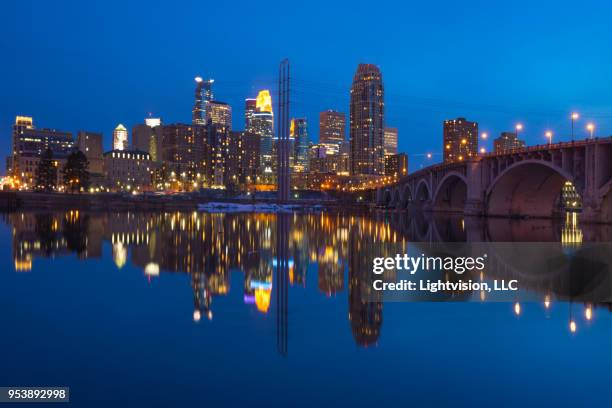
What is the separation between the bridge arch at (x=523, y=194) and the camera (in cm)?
7188

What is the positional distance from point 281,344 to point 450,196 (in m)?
92.6

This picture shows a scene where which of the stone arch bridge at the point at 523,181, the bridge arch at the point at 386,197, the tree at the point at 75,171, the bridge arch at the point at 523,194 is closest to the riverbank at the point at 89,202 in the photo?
the tree at the point at 75,171

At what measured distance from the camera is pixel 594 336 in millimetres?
11266

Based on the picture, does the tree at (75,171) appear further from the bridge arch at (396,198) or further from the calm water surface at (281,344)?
the calm water surface at (281,344)

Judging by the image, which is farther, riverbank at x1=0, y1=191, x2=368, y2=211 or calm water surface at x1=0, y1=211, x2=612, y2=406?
riverbank at x1=0, y1=191, x2=368, y2=211

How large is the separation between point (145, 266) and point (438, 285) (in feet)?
34.4

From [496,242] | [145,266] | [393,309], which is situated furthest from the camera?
[496,242]

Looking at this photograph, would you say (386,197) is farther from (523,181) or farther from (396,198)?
(523,181)

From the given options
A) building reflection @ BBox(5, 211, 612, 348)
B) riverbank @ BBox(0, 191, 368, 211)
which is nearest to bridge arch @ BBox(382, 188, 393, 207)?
riverbank @ BBox(0, 191, 368, 211)

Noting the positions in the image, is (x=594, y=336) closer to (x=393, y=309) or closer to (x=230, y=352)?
(x=393, y=309)

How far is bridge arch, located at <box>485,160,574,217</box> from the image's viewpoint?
71.9 m

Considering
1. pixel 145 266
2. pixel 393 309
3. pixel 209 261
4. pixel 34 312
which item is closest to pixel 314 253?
pixel 209 261

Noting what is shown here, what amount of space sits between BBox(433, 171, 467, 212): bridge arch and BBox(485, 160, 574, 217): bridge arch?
20.5m

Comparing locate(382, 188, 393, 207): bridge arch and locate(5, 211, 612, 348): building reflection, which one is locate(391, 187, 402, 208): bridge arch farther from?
locate(5, 211, 612, 348): building reflection
